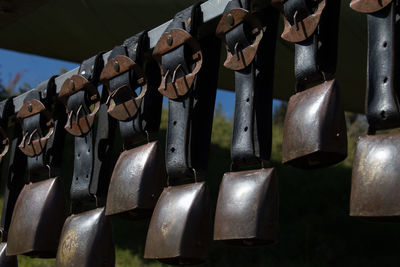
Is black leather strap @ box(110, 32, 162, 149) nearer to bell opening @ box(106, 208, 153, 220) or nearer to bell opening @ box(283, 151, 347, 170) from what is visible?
bell opening @ box(106, 208, 153, 220)

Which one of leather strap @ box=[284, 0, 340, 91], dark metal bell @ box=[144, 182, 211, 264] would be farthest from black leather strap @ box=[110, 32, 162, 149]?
leather strap @ box=[284, 0, 340, 91]

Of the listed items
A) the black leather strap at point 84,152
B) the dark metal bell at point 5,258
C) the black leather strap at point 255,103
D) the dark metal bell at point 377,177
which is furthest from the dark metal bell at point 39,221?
the dark metal bell at point 377,177

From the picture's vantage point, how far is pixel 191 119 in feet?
6.07

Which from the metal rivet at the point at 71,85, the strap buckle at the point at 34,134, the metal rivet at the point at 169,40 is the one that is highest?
the metal rivet at the point at 169,40

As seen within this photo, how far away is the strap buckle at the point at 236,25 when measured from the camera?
1.74m

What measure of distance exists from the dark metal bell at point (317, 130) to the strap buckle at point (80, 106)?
733 millimetres

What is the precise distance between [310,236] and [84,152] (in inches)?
130

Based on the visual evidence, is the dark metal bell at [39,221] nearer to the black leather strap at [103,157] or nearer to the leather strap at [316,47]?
the black leather strap at [103,157]

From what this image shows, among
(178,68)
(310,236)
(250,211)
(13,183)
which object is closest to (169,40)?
(178,68)

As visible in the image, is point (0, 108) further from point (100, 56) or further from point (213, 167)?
point (213, 167)

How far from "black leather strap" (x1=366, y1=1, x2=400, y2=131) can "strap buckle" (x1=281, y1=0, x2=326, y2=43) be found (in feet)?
0.38

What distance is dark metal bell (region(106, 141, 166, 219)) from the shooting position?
1.86 metres

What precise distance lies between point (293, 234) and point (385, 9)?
3877 mm

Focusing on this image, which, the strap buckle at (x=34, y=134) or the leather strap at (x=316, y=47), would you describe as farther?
the strap buckle at (x=34, y=134)
